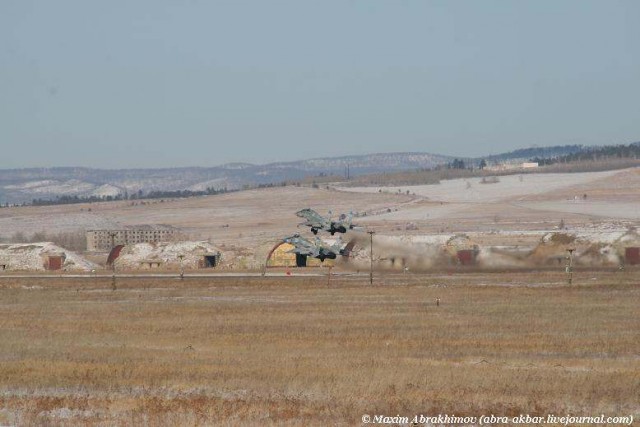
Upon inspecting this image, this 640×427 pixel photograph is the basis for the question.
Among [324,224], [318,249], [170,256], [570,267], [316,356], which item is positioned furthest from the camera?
[170,256]

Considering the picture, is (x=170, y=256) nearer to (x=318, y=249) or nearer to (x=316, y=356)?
(x=318, y=249)

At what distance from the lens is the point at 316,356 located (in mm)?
38625

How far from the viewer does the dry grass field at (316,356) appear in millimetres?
28719

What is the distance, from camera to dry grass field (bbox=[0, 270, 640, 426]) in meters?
28.7

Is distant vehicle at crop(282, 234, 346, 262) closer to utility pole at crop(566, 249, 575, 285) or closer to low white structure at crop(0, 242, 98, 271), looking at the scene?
utility pole at crop(566, 249, 575, 285)

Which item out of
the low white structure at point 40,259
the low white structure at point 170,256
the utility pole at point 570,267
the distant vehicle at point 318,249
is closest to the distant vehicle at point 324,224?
the distant vehicle at point 318,249

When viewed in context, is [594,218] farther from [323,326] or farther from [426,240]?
[323,326]

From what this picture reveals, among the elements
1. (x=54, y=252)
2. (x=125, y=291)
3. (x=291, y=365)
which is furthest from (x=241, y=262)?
(x=291, y=365)

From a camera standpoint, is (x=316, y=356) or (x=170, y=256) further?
(x=170, y=256)

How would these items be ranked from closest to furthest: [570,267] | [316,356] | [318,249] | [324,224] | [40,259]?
1. [316,356]
2. [570,267]
3. [324,224]
4. [318,249]
5. [40,259]

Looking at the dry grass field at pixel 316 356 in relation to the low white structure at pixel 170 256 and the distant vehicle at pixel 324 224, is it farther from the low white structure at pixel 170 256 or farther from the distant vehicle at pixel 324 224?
the low white structure at pixel 170 256

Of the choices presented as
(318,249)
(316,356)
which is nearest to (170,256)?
(318,249)

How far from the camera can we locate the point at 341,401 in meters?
29.3

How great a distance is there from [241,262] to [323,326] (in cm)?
7272
